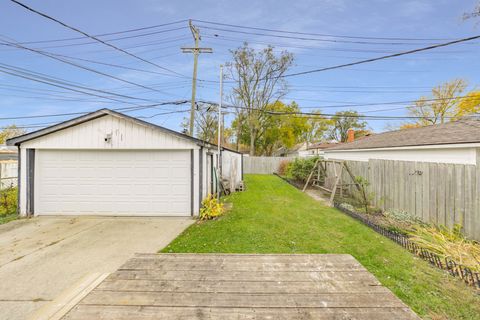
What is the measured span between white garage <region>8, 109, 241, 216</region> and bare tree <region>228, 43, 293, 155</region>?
18.5 meters

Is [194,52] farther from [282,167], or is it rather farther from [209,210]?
[282,167]

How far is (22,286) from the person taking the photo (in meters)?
3.62

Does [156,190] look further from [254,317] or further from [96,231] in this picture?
[254,317]

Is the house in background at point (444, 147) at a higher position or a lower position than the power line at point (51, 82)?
lower

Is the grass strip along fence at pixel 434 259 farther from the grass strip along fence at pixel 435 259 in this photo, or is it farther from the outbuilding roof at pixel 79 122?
the outbuilding roof at pixel 79 122

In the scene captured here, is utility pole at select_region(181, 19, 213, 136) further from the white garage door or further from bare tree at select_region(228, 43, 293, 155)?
bare tree at select_region(228, 43, 293, 155)

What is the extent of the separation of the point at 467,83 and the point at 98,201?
3354cm

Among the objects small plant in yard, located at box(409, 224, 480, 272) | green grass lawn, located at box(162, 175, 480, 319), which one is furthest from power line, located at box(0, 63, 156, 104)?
small plant in yard, located at box(409, 224, 480, 272)

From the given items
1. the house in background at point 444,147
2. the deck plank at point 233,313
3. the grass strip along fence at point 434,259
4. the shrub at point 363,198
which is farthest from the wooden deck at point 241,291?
the shrub at point 363,198

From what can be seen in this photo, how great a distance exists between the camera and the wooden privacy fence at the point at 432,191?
209 inches

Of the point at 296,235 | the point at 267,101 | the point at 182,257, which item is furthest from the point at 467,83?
the point at 182,257

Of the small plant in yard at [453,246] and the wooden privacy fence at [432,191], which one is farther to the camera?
the wooden privacy fence at [432,191]

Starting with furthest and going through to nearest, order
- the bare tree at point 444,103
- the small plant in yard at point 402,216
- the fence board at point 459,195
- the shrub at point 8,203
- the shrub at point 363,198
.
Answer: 1. the bare tree at point 444,103
2. the shrub at point 363,198
3. the shrub at point 8,203
4. the small plant in yard at point 402,216
5. the fence board at point 459,195

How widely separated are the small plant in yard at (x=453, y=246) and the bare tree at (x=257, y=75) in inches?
826
